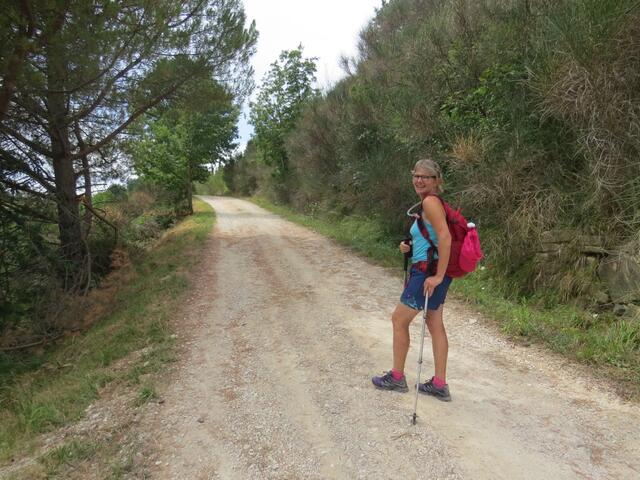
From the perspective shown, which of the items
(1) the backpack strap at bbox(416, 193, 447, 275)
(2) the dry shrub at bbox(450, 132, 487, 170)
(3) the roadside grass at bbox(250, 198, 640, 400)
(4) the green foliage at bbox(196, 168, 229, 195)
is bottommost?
(3) the roadside grass at bbox(250, 198, 640, 400)

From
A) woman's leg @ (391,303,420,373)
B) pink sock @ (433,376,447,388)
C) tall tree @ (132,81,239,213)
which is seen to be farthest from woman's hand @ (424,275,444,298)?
tall tree @ (132,81,239,213)

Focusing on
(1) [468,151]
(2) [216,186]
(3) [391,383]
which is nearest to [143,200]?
(1) [468,151]

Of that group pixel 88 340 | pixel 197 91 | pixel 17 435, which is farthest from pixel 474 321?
pixel 197 91

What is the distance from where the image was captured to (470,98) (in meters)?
7.98

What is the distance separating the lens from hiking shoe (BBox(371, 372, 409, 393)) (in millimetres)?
3719

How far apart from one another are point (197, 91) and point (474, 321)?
835 centimetres

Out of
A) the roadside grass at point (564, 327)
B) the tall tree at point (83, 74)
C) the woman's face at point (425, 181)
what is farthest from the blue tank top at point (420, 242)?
the tall tree at point (83, 74)

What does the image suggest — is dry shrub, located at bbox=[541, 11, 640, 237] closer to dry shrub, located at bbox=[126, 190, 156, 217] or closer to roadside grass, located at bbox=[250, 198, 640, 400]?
roadside grass, located at bbox=[250, 198, 640, 400]

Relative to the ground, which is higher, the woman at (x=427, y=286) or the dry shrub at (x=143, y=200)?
the dry shrub at (x=143, y=200)

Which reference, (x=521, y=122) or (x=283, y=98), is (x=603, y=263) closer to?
(x=521, y=122)

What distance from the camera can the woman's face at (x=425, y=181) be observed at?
3.20 m

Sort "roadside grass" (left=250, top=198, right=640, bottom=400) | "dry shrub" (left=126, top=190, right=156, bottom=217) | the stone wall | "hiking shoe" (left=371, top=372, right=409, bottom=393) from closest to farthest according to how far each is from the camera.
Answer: "hiking shoe" (left=371, top=372, right=409, bottom=393), "roadside grass" (left=250, top=198, right=640, bottom=400), the stone wall, "dry shrub" (left=126, top=190, right=156, bottom=217)

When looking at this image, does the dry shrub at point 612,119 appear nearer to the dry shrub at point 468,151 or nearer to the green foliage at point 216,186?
the dry shrub at point 468,151

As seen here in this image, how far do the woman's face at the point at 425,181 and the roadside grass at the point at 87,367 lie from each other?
2976mm
